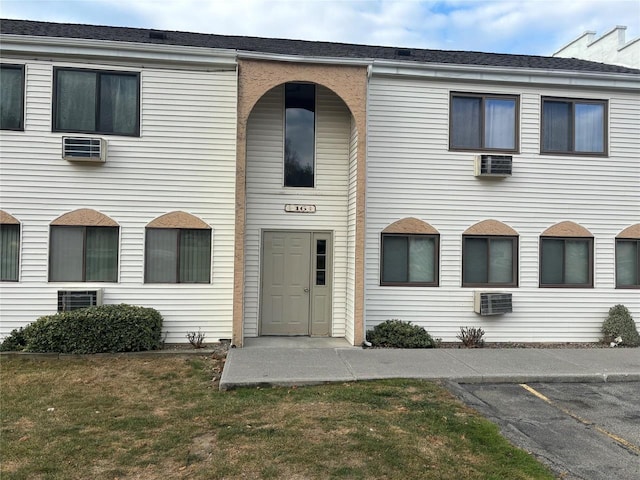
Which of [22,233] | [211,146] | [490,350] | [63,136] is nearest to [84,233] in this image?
[22,233]

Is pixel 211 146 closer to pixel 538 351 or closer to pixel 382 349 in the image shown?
pixel 382 349

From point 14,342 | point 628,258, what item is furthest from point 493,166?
point 14,342

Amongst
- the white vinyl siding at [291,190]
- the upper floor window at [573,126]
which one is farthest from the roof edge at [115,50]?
the upper floor window at [573,126]

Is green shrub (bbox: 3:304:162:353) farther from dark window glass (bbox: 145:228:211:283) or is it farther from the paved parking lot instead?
the paved parking lot

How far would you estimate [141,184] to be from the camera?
8883 mm

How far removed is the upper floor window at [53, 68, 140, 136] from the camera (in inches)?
341

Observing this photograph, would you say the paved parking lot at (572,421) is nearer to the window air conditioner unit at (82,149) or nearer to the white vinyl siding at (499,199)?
the white vinyl siding at (499,199)

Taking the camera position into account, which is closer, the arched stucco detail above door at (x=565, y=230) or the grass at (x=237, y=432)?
the grass at (x=237, y=432)

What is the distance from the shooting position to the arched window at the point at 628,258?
10008mm

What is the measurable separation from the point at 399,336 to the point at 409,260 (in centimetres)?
164

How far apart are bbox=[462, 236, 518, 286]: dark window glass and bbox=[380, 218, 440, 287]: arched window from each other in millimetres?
689

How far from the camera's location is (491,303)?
9422 mm

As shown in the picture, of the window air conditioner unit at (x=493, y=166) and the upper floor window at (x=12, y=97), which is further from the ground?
the upper floor window at (x=12, y=97)

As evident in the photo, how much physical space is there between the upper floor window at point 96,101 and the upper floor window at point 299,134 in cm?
297
